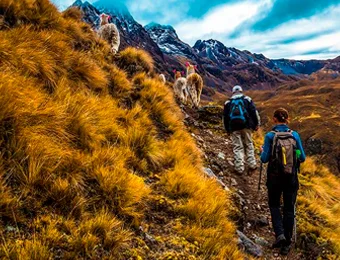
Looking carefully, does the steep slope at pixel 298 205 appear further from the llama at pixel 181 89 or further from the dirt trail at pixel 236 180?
the llama at pixel 181 89

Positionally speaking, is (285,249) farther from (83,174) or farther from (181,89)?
(181,89)

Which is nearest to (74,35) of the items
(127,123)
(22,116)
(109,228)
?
(127,123)

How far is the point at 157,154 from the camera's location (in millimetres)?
6102

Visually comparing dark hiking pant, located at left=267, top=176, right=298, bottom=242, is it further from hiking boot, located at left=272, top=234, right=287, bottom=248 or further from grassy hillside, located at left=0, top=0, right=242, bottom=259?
grassy hillside, located at left=0, top=0, right=242, bottom=259

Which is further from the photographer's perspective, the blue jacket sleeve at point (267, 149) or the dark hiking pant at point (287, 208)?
the blue jacket sleeve at point (267, 149)

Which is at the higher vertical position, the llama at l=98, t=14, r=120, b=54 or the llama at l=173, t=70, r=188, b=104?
the llama at l=98, t=14, r=120, b=54

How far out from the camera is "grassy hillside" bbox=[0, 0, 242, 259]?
10.6 ft

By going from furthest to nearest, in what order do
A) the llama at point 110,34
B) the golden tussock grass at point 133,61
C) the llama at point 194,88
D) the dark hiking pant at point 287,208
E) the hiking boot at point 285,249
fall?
the llama at point 194,88
the llama at point 110,34
the golden tussock grass at point 133,61
the dark hiking pant at point 287,208
the hiking boot at point 285,249

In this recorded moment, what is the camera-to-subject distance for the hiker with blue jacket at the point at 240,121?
8820 mm

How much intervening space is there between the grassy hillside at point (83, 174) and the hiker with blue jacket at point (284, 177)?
133 cm

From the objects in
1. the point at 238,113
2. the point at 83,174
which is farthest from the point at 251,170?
the point at 83,174

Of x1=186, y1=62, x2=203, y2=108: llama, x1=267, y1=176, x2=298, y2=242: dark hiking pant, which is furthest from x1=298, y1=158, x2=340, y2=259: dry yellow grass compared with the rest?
x1=186, y1=62, x2=203, y2=108: llama

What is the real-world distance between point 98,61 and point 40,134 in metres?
5.25

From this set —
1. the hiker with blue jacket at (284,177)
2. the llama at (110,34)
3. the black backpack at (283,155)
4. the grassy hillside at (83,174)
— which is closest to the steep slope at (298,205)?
the hiker with blue jacket at (284,177)
